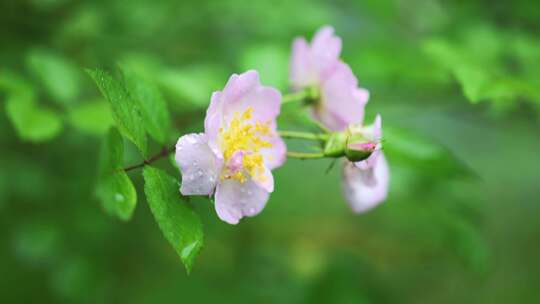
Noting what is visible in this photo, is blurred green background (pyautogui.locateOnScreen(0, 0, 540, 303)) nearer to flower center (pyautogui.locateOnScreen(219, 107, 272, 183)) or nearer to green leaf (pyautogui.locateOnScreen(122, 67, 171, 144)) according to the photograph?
green leaf (pyautogui.locateOnScreen(122, 67, 171, 144))

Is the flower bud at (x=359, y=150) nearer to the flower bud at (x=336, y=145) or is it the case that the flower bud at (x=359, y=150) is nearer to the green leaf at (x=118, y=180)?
the flower bud at (x=336, y=145)

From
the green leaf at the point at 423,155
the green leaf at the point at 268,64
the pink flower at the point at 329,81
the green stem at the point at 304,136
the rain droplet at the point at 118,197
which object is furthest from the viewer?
the green leaf at the point at 268,64

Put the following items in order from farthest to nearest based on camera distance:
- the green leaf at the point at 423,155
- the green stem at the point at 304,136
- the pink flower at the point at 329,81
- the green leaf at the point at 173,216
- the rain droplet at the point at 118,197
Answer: the green leaf at the point at 423,155
the pink flower at the point at 329,81
the green stem at the point at 304,136
the rain droplet at the point at 118,197
the green leaf at the point at 173,216

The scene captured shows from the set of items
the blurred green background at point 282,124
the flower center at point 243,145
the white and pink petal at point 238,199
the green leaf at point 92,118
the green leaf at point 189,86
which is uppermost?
the flower center at point 243,145

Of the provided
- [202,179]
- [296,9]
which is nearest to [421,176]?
[296,9]

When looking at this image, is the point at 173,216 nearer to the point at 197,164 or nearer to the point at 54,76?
the point at 197,164

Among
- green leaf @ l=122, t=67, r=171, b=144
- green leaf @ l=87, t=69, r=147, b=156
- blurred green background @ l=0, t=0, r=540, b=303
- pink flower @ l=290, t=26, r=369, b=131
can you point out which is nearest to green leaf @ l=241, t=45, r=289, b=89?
blurred green background @ l=0, t=0, r=540, b=303

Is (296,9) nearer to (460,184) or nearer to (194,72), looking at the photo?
(194,72)

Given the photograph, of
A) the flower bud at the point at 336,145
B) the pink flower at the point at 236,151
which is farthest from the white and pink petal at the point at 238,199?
the flower bud at the point at 336,145

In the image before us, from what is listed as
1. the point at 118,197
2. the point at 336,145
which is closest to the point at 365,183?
the point at 336,145
